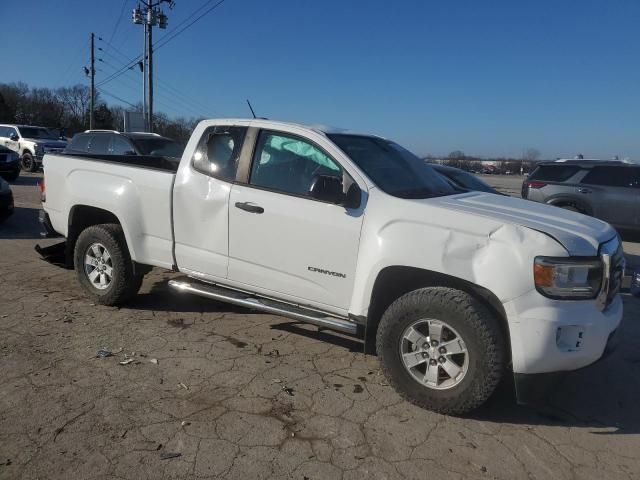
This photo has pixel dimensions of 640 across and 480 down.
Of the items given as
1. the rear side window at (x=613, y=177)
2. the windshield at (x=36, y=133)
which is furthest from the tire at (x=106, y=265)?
the windshield at (x=36, y=133)

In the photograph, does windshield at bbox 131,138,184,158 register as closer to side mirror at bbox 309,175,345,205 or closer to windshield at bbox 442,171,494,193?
windshield at bbox 442,171,494,193

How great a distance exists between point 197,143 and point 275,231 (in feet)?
4.21

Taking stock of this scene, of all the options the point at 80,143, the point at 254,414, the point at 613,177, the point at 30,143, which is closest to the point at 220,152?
the point at 254,414

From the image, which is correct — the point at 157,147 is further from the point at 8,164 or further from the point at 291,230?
the point at 291,230

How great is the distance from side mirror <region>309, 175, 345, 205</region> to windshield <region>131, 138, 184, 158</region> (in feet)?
27.7

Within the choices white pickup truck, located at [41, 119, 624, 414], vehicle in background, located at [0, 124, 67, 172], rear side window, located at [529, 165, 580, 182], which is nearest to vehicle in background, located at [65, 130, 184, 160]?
white pickup truck, located at [41, 119, 624, 414]

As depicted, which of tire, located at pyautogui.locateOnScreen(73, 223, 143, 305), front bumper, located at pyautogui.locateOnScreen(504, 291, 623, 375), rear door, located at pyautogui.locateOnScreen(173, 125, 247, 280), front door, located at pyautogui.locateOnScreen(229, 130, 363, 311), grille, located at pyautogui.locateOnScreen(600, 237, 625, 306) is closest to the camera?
front bumper, located at pyautogui.locateOnScreen(504, 291, 623, 375)

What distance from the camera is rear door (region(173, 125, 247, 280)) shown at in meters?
4.36

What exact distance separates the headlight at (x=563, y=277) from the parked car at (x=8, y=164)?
17.0 m

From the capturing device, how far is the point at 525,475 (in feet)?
9.29

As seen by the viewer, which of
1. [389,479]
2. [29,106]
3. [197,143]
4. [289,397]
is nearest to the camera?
[389,479]

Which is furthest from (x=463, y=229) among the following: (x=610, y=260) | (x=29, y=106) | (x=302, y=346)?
(x=29, y=106)

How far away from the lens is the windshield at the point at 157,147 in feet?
37.8

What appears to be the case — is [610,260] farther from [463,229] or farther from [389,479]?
[389,479]
